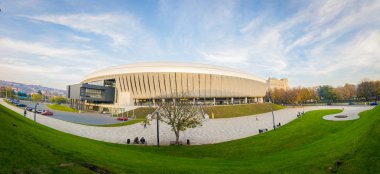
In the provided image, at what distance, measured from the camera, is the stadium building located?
281ft

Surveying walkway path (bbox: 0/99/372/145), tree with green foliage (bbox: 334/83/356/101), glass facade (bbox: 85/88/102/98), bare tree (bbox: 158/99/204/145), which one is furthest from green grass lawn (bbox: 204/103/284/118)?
tree with green foliage (bbox: 334/83/356/101)

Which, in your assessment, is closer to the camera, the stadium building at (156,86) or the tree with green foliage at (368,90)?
the stadium building at (156,86)

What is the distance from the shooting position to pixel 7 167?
6.99 meters

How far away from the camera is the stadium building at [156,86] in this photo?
85625 mm

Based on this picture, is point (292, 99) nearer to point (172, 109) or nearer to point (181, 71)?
point (181, 71)

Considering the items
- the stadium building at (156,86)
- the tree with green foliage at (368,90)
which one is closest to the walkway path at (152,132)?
the stadium building at (156,86)

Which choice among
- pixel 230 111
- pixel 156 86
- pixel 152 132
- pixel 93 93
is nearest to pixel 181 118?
pixel 152 132

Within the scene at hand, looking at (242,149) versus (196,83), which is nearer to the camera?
(242,149)

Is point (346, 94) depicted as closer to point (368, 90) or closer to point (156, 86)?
point (368, 90)

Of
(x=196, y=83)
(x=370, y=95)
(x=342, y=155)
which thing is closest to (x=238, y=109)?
(x=196, y=83)

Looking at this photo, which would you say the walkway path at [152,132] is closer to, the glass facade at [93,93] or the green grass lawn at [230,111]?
the green grass lawn at [230,111]

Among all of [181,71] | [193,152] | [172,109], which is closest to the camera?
[193,152]

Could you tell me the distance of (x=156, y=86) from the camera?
285 feet

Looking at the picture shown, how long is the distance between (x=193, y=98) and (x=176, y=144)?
62.5 metres
